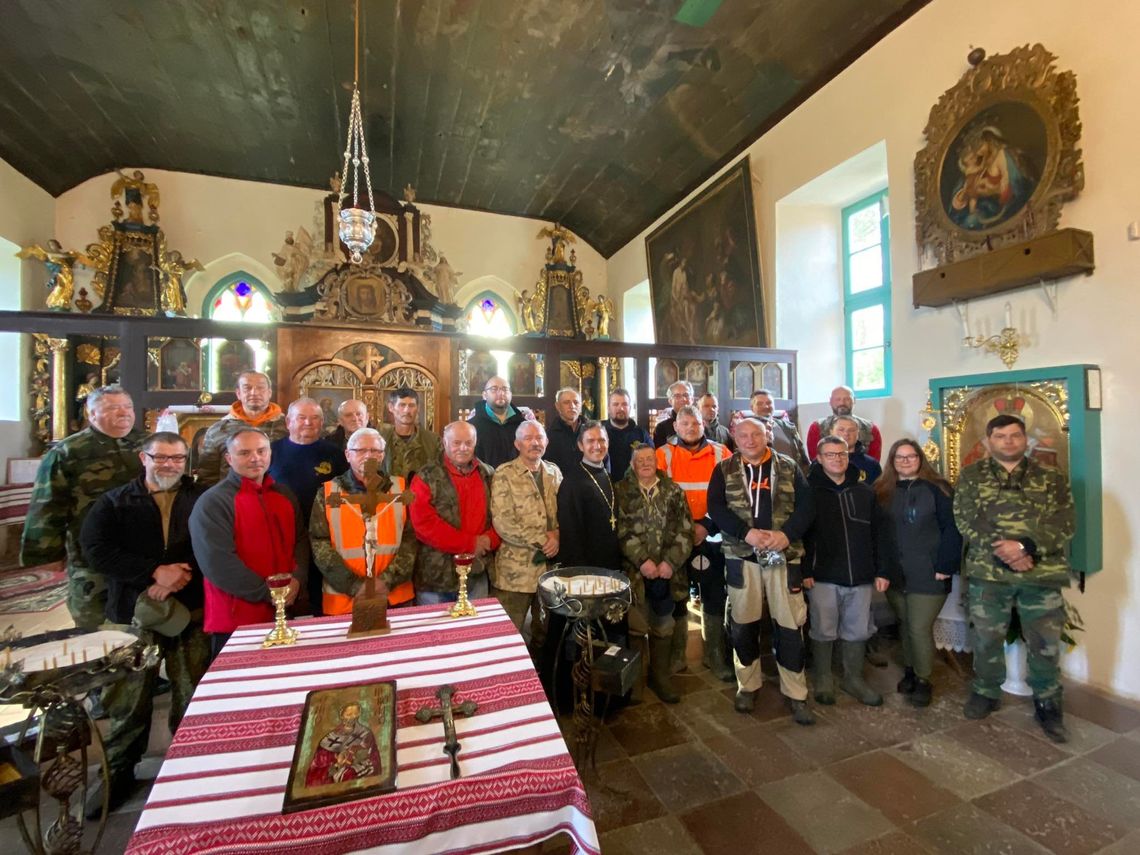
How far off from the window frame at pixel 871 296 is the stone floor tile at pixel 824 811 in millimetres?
4326

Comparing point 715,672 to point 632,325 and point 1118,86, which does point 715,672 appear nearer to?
point 1118,86

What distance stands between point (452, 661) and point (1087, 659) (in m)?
4.29

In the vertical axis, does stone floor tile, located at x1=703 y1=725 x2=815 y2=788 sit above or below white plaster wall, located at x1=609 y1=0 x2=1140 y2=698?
below

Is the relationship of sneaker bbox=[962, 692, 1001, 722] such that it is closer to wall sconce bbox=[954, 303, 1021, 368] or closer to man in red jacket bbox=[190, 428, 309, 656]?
wall sconce bbox=[954, 303, 1021, 368]

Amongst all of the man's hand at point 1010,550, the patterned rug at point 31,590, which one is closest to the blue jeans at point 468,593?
the man's hand at point 1010,550

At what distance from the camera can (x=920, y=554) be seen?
319 centimetres

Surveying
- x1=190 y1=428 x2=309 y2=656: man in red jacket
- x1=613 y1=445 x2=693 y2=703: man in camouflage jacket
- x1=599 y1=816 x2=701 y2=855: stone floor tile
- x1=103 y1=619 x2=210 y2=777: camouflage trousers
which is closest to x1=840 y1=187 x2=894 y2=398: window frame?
x1=613 y1=445 x2=693 y2=703: man in camouflage jacket

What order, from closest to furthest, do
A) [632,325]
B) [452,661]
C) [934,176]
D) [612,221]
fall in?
1. [452,661]
2. [934,176]
3. [612,221]
4. [632,325]

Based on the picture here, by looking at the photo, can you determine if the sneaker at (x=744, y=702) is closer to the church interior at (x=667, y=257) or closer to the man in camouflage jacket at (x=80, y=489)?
the church interior at (x=667, y=257)

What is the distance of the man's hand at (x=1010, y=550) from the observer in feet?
9.35

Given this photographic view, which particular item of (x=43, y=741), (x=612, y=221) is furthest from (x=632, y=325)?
(x=43, y=741)

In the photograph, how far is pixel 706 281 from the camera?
7.64 meters

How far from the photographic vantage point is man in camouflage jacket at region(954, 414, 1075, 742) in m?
2.84

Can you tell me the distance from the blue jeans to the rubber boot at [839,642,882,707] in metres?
2.28
